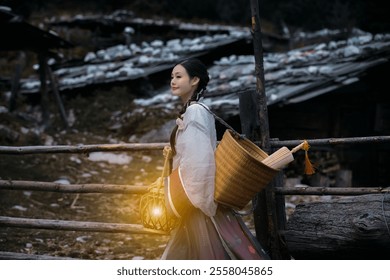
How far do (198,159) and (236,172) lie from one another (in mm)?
228

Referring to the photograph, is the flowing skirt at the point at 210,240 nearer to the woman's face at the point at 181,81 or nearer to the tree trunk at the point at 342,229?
the tree trunk at the point at 342,229

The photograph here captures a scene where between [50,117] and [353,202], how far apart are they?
1027cm

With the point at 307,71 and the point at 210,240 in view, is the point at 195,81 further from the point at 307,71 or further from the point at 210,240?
the point at 307,71

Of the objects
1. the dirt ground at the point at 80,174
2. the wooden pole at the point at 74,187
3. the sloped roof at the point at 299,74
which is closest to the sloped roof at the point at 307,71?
the sloped roof at the point at 299,74

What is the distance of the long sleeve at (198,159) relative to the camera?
2.60 metres

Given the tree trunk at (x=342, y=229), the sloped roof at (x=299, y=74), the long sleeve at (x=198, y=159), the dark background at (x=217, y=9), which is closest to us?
the long sleeve at (x=198, y=159)

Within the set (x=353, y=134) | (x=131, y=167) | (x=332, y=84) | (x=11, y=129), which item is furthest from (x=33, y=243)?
(x=353, y=134)

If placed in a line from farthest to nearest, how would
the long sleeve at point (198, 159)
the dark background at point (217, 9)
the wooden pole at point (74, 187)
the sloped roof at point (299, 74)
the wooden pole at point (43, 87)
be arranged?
1. the dark background at point (217, 9)
2. the wooden pole at point (43, 87)
3. the sloped roof at point (299, 74)
4. the wooden pole at point (74, 187)
5. the long sleeve at point (198, 159)

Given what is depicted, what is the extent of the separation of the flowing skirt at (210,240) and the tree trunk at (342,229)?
17.0 inches

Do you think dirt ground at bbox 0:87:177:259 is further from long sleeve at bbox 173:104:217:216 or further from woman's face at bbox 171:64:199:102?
woman's face at bbox 171:64:199:102

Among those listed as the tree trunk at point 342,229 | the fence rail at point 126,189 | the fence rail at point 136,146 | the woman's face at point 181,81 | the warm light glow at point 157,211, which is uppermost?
the woman's face at point 181,81

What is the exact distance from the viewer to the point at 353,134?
10.0 meters

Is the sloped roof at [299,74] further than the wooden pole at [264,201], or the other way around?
the sloped roof at [299,74]

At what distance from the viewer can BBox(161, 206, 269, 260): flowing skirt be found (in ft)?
8.84
